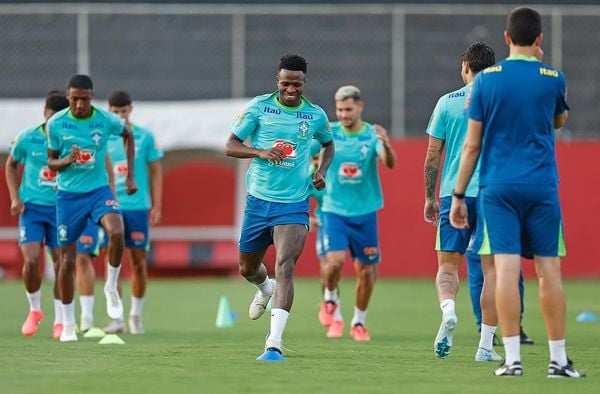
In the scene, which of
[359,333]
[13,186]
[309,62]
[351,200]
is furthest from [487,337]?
[309,62]

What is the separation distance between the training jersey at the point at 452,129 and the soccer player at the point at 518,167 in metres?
1.75

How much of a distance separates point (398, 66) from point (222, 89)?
121 inches

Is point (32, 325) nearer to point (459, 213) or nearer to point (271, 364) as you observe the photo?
point (271, 364)

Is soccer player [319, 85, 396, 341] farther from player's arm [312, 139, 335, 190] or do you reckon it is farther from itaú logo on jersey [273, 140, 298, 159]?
itaú logo on jersey [273, 140, 298, 159]

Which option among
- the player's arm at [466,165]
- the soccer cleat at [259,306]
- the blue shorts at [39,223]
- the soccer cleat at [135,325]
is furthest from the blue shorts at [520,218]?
the blue shorts at [39,223]

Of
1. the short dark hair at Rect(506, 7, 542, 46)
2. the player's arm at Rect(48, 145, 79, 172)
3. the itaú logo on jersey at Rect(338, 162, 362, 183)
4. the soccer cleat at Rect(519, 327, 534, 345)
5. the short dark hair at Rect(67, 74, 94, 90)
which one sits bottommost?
the soccer cleat at Rect(519, 327, 534, 345)

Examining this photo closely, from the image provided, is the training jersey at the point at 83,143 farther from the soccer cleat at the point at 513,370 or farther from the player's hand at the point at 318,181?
the soccer cleat at the point at 513,370

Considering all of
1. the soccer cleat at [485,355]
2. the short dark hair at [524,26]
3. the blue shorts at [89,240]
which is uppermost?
the short dark hair at [524,26]

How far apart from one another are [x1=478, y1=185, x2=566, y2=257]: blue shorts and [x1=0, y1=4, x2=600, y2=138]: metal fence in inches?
600

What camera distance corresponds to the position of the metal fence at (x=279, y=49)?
23.9 metres

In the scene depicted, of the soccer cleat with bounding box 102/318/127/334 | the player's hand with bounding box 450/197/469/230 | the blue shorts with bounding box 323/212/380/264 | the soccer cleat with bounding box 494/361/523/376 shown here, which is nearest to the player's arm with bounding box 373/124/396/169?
the blue shorts with bounding box 323/212/380/264

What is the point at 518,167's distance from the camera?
338 inches

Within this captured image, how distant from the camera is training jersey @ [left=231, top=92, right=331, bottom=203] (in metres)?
10.5

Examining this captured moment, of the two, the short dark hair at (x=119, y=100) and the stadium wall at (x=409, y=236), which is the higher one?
the short dark hair at (x=119, y=100)
